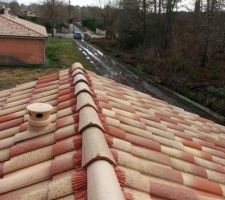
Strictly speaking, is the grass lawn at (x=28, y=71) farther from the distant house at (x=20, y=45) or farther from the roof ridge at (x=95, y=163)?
the roof ridge at (x=95, y=163)

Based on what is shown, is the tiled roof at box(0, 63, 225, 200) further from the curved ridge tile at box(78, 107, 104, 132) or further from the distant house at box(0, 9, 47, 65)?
the distant house at box(0, 9, 47, 65)

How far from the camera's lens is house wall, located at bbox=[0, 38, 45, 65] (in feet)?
91.6

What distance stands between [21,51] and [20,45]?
48 centimetres

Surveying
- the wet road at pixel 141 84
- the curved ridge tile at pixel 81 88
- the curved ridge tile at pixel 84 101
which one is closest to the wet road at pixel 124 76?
the wet road at pixel 141 84

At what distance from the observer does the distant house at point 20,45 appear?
27841mm

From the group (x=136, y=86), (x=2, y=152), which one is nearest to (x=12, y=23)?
(x=136, y=86)

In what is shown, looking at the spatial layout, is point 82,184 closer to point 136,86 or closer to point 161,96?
point 161,96

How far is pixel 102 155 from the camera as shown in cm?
273

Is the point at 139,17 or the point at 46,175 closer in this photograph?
the point at 46,175

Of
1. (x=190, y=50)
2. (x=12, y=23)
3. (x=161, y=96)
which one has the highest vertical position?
(x=12, y=23)

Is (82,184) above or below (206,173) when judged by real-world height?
above

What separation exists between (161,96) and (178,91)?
1456 millimetres

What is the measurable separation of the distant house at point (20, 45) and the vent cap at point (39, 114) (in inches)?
993

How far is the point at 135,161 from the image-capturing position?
10.4ft
